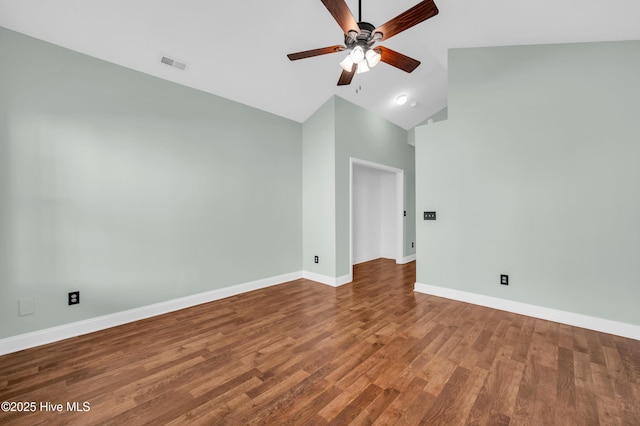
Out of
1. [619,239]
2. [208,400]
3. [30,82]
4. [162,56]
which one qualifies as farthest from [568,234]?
[30,82]

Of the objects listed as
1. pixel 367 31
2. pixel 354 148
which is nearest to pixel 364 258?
pixel 354 148

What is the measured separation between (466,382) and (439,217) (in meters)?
2.19

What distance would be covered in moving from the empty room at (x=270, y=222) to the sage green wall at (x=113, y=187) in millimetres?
17

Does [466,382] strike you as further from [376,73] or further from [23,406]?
[376,73]

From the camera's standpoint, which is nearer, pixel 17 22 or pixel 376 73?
pixel 17 22

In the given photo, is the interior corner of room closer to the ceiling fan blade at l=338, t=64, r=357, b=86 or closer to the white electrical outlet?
the white electrical outlet

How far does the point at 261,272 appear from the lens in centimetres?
392

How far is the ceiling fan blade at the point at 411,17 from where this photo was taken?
1856mm

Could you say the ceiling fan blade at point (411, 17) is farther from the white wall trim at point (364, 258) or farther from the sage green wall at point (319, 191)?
the white wall trim at point (364, 258)

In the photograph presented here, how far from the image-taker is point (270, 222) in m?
4.03

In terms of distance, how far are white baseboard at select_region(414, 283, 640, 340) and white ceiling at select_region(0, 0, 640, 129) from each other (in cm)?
269

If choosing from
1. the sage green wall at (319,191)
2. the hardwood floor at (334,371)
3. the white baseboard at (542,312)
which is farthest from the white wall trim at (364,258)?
the hardwood floor at (334,371)

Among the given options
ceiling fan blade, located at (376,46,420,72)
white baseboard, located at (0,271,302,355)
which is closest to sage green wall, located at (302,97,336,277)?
white baseboard, located at (0,271,302,355)

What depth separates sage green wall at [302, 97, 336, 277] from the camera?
4.04m
